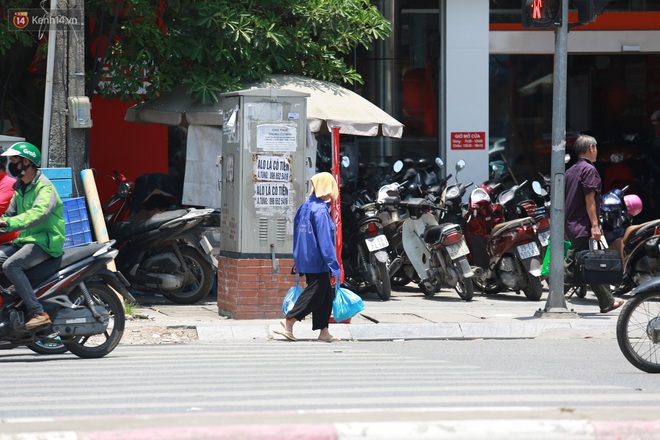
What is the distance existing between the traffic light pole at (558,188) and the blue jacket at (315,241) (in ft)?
8.89

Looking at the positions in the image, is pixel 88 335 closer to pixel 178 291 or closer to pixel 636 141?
pixel 178 291

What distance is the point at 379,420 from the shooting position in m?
6.52

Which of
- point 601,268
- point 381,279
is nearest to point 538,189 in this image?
point 381,279

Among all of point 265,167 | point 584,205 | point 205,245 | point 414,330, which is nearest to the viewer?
point 414,330

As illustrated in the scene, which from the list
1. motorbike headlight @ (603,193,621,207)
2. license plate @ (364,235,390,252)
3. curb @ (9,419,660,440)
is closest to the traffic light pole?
motorbike headlight @ (603,193,621,207)

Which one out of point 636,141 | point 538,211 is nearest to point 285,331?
point 538,211

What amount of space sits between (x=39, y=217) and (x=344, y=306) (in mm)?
3245

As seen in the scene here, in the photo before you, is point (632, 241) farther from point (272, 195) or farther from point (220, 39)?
point (220, 39)

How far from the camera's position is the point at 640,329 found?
8.81 meters

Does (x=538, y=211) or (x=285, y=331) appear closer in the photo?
(x=285, y=331)

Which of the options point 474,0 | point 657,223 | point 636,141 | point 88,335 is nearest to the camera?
point 88,335

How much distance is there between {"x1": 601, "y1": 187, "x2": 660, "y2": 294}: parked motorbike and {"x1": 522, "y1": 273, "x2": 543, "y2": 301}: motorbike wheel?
988 mm

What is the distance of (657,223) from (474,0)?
17.8ft

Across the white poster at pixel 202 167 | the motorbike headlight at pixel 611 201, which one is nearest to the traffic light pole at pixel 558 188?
the motorbike headlight at pixel 611 201
